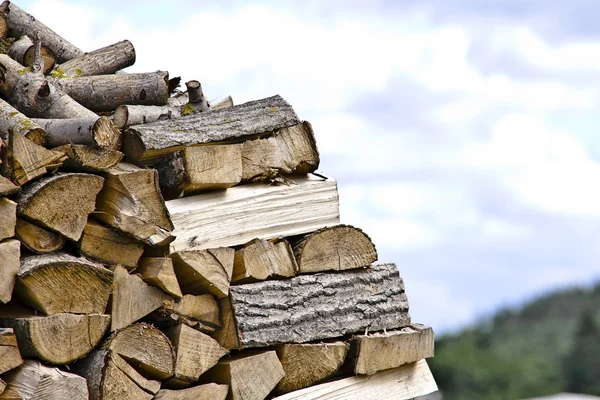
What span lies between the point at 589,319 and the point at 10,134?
733 inches

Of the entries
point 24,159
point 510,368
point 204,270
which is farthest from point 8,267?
point 510,368

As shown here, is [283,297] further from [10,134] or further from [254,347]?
[10,134]

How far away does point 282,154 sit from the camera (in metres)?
3.66

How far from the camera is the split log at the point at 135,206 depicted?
119 inches

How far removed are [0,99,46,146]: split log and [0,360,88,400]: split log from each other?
84 cm

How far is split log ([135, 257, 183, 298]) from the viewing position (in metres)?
3.10

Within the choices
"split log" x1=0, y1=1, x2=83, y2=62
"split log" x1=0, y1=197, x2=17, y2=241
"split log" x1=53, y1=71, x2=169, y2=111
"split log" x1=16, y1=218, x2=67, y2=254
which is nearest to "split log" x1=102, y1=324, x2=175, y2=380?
"split log" x1=16, y1=218, x2=67, y2=254

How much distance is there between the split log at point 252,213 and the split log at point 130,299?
0.67 feet

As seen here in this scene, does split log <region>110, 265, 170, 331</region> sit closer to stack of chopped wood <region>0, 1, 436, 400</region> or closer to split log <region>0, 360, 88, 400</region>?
stack of chopped wood <region>0, 1, 436, 400</region>

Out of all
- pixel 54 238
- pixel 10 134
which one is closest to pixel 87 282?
pixel 54 238

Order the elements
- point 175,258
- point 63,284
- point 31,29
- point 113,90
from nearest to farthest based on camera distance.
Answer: point 63,284
point 175,258
point 113,90
point 31,29

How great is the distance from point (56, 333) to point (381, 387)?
1.64m

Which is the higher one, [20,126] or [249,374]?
[20,126]

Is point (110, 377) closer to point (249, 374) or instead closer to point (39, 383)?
point (39, 383)
